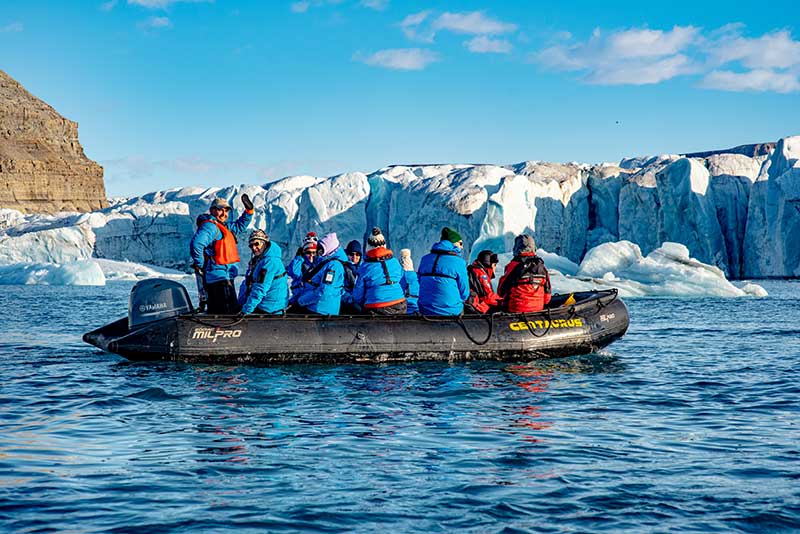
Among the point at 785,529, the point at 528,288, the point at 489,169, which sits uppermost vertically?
the point at 489,169

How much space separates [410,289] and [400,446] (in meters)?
5.49

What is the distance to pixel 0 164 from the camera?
73.9 metres

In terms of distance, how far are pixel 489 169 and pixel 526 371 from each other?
3729 cm

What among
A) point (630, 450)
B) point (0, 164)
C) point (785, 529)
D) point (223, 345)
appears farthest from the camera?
point (0, 164)

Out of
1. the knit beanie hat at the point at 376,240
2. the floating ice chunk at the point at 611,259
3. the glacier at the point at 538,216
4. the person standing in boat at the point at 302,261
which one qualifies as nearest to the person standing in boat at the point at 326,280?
the knit beanie hat at the point at 376,240

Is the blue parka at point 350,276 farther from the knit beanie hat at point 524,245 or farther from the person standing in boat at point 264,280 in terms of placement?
the knit beanie hat at point 524,245

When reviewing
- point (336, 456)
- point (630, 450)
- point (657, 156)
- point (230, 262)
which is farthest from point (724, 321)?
point (657, 156)

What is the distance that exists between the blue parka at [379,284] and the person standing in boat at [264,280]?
959 mm

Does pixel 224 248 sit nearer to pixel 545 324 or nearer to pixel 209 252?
pixel 209 252

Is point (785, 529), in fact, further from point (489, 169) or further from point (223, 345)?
point (489, 169)

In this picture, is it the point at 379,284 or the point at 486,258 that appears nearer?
the point at 379,284

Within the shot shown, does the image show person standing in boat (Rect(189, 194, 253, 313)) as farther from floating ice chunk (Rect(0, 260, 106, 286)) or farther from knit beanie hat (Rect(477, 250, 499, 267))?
floating ice chunk (Rect(0, 260, 106, 286))

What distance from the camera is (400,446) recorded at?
21.0 ft

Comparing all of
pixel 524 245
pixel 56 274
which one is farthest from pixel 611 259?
pixel 56 274
